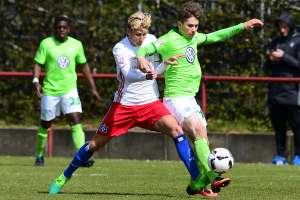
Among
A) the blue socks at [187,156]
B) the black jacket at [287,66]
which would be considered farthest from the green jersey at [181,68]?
the black jacket at [287,66]

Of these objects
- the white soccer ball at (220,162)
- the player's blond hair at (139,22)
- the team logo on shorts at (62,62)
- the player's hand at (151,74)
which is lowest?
the white soccer ball at (220,162)

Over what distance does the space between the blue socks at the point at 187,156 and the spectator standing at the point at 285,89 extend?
4412mm

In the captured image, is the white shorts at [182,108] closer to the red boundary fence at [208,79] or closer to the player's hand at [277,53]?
the player's hand at [277,53]

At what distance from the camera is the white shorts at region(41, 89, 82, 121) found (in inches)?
340

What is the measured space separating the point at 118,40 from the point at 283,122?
12.3 feet

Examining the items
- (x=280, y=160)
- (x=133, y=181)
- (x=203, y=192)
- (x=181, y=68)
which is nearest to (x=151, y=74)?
(x=181, y=68)

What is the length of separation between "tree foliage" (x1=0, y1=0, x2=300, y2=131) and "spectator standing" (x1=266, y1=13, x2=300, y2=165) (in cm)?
79

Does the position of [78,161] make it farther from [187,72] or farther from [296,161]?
[296,161]

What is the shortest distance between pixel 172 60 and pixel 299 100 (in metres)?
5.05

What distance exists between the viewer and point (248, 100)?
1073 centimetres

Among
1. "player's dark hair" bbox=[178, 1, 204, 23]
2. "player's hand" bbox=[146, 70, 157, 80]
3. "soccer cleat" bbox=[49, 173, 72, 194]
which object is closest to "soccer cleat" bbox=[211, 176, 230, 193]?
"player's hand" bbox=[146, 70, 157, 80]

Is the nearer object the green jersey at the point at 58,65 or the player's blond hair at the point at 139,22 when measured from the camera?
the player's blond hair at the point at 139,22

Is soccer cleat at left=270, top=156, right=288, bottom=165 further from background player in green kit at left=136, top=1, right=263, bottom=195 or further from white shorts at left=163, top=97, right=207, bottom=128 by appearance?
white shorts at left=163, top=97, right=207, bottom=128

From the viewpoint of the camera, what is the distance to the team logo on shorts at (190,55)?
5926 millimetres
